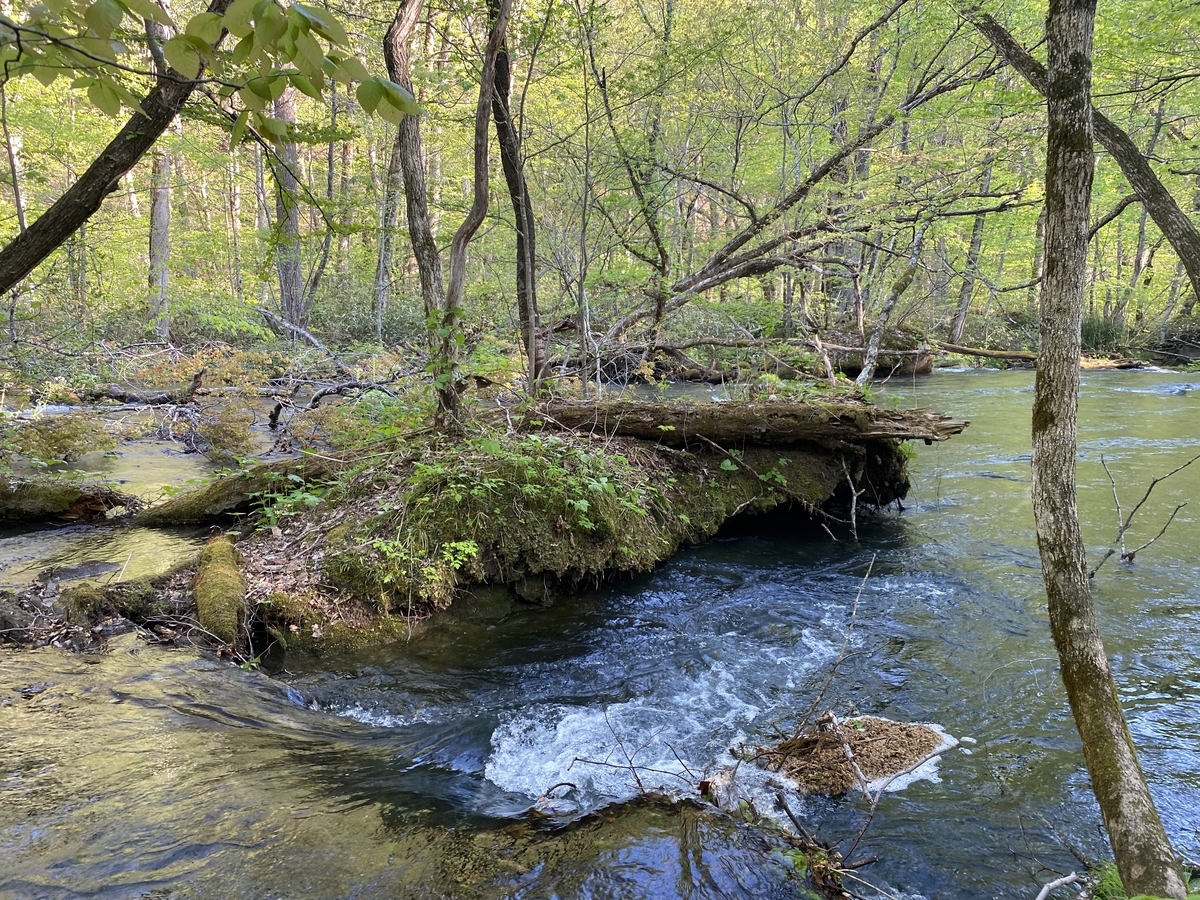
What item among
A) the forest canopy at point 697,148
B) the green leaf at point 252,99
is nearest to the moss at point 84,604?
the forest canopy at point 697,148

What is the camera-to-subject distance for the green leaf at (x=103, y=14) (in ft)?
3.77

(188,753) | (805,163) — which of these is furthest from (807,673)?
(805,163)

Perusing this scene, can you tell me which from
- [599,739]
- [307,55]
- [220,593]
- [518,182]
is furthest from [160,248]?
[307,55]

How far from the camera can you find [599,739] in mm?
3607

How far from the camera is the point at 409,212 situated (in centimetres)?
554

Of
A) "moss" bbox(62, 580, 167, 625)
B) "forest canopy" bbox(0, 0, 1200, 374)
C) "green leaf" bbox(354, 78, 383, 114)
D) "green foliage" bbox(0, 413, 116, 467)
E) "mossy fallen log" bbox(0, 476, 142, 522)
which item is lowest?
"moss" bbox(62, 580, 167, 625)

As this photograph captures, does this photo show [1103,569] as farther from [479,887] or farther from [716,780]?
[479,887]

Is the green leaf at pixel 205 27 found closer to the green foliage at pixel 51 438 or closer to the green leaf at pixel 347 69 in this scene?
the green leaf at pixel 347 69

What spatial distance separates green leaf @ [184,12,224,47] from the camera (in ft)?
3.75

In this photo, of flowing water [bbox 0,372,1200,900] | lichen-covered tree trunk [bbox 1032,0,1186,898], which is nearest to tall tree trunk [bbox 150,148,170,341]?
flowing water [bbox 0,372,1200,900]

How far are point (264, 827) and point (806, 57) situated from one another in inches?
424

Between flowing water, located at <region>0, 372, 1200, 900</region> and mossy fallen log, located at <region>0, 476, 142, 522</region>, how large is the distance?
3386mm

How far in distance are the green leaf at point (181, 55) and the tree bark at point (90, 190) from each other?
11.0 feet

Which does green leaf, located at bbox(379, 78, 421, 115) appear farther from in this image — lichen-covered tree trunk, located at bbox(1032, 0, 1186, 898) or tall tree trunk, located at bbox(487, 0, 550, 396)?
tall tree trunk, located at bbox(487, 0, 550, 396)
